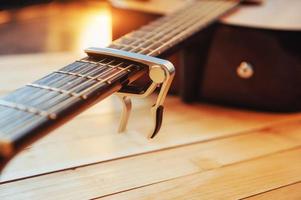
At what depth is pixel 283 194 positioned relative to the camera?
73 cm

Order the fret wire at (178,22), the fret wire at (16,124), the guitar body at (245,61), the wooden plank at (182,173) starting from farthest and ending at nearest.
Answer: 1. the guitar body at (245,61)
2. the fret wire at (178,22)
3. the wooden plank at (182,173)
4. the fret wire at (16,124)

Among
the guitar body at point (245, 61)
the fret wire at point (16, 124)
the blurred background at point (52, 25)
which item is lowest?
the blurred background at point (52, 25)

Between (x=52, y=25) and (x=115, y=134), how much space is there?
1.11 meters

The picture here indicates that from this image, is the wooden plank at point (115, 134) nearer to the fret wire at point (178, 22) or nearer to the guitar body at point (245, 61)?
the guitar body at point (245, 61)

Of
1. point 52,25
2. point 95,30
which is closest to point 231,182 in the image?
point 95,30

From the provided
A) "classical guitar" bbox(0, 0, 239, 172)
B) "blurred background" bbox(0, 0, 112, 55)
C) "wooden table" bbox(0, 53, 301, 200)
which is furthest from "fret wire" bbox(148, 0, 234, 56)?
"blurred background" bbox(0, 0, 112, 55)

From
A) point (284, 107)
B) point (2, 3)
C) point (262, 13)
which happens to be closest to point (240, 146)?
point (284, 107)

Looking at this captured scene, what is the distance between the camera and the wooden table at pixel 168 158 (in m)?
0.72

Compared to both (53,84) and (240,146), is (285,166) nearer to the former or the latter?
(240,146)

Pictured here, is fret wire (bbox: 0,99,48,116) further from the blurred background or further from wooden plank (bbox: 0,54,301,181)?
the blurred background

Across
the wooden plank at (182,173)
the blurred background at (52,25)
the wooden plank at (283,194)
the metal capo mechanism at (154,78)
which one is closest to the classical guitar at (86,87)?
the metal capo mechanism at (154,78)

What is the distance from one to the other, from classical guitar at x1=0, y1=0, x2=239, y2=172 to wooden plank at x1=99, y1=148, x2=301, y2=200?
135mm

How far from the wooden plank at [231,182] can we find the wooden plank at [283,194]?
1cm

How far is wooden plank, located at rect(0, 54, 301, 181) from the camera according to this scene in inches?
31.6
